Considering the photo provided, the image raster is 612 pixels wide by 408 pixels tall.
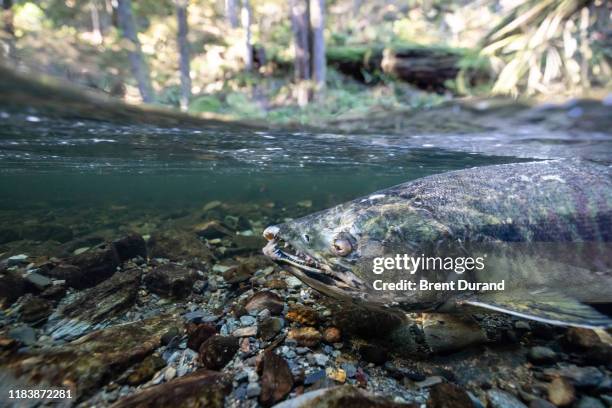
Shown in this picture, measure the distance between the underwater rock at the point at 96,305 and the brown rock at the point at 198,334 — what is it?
156 cm

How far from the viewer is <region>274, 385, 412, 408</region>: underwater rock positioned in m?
2.56

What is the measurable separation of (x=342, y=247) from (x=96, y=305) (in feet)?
13.4

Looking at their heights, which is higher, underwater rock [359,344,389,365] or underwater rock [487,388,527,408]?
underwater rock [359,344,389,365]

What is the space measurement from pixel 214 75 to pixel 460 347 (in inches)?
697

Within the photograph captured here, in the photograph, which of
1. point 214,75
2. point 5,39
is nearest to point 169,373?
point 5,39

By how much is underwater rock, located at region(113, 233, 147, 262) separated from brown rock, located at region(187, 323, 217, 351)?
344 cm

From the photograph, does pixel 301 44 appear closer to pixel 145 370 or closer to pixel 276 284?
pixel 276 284

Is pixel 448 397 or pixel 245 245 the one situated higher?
pixel 448 397

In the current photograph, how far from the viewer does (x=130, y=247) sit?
6.66 m

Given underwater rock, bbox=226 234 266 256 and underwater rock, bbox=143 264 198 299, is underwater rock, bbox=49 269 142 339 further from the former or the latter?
underwater rock, bbox=226 234 266 256

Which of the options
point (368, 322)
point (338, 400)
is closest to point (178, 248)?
point (368, 322)

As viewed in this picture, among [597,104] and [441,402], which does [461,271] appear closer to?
[441,402]

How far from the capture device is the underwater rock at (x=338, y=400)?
256 cm

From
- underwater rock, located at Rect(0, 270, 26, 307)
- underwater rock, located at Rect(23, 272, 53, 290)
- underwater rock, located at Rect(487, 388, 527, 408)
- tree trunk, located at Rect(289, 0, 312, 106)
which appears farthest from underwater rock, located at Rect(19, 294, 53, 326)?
tree trunk, located at Rect(289, 0, 312, 106)
